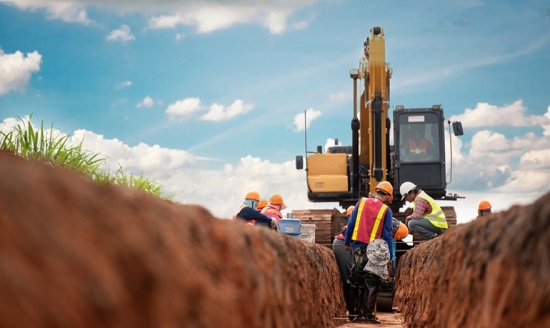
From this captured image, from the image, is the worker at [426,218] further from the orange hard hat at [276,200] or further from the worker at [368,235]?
the worker at [368,235]

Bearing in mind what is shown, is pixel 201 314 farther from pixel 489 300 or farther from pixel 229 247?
pixel 489 300

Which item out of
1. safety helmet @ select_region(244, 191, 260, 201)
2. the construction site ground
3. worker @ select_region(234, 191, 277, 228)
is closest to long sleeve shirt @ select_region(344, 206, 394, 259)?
the construction site ground

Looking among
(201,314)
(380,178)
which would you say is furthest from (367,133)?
(201,314)

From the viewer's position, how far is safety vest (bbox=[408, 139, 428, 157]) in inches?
779

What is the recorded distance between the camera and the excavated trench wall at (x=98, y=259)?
1300mm

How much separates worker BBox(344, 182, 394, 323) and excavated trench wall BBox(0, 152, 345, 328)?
908cm

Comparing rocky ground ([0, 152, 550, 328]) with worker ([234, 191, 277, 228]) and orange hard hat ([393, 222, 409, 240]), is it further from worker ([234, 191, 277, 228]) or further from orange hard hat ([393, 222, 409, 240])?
orange hard hat ([393, 222, 409, 240])

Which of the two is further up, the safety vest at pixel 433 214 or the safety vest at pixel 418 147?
the safety vest at pixel 418 147

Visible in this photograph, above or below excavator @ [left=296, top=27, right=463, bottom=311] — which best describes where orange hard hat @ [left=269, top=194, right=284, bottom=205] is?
below

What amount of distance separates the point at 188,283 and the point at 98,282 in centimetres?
47

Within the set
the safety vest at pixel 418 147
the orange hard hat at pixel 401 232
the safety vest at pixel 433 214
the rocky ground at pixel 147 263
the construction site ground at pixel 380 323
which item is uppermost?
the safety vest at pixel 418 147

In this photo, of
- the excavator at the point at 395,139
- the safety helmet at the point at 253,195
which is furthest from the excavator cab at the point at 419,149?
the safety helmet at the point at 253,195

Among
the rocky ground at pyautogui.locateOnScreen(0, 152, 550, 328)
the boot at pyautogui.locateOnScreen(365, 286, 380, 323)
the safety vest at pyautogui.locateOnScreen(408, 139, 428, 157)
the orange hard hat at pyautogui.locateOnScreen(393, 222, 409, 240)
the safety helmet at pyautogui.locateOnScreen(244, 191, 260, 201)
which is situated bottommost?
the boot at pyautogui.locateOnScreen(365, 286, 380, 323)

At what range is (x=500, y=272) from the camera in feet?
10.5
